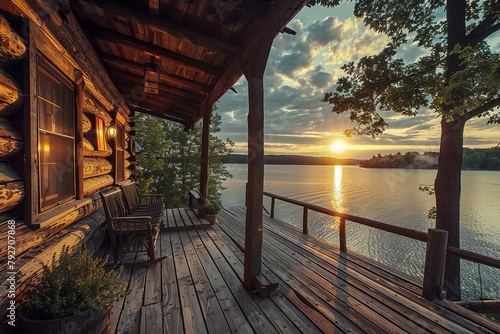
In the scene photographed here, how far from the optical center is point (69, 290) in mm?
1430

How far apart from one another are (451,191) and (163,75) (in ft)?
20.8

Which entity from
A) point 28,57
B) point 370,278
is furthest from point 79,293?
point 370,278

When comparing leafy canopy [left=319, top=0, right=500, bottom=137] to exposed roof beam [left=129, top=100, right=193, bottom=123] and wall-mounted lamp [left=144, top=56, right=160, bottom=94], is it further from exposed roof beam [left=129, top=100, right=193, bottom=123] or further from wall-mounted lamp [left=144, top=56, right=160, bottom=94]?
wall-mounted lamp [left=144, top=56, right=160, bottom=94]

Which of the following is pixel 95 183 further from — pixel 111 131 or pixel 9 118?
pixel 9 118

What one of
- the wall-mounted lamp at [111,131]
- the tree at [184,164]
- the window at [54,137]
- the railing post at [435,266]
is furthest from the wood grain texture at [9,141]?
the tree at [184,164]

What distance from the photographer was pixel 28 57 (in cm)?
159

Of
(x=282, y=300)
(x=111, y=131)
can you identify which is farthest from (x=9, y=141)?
(x=111, y=131)

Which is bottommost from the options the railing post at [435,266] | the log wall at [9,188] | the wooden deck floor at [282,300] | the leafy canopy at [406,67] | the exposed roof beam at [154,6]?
the wooden deck floor at [282,300]

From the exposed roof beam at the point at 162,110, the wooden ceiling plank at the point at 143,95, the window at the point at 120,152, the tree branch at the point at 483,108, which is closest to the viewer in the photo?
the tree branch at the point at 483,108

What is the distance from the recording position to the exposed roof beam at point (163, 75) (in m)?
3.30

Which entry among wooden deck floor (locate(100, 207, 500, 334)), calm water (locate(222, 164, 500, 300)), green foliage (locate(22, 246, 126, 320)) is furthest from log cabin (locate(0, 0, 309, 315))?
calm water (locate(222, 164, 500, 300))

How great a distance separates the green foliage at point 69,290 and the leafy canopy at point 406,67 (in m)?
5.72

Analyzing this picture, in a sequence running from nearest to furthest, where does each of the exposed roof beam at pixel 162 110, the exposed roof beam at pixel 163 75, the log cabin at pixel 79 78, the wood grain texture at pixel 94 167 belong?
the log cabin at pixel 79 78
the wood grain texture at pixel 94 167
the exposed roof beam at pixel 163 75
the exposed roof beam at pixel 162 110

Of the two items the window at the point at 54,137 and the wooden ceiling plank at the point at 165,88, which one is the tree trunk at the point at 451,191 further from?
the window at the point at 54,137
